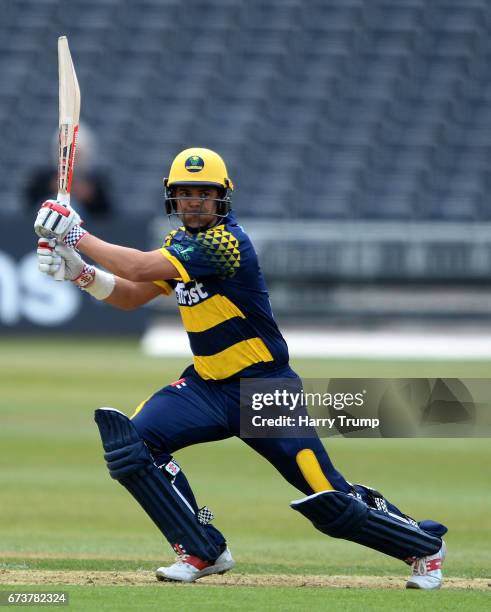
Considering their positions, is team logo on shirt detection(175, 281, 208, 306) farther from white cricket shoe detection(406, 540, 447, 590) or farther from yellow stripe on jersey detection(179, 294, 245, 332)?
white cricket shoe detection(406, 540, 447, 590)

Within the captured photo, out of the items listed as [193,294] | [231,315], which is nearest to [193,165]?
[193,294]

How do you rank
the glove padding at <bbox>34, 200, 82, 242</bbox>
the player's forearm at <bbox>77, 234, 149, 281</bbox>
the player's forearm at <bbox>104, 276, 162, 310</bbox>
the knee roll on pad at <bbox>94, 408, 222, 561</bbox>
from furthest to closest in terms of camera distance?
the player's forearm at <bbox>104, 276, 162, 310</bbox>
the knee roll on pad at <bbox>94, 408, 222, 561</bbox>
the player's forearm at <bbox>77, 234, 149, 281</bbox>
the glove padding at <bbox>34, 200, 82, 242</bbox>

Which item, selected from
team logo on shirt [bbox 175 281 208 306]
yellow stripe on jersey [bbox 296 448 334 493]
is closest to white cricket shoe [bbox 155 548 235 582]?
yellow stripe on jersey [bbox 296 448 334 493]

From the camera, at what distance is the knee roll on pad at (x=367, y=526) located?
594 cm

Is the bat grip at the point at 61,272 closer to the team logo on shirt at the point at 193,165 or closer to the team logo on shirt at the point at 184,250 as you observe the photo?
the team logo on shirt at the point at 184,250

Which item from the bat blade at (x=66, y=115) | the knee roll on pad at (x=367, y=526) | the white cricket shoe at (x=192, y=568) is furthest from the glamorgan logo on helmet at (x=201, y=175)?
the white cricket shoe at (x=192, y=568)

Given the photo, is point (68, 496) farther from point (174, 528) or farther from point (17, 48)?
point (17, 48)

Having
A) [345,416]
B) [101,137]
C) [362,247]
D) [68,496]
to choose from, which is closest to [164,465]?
[345,416]

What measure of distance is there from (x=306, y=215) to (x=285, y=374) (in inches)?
649

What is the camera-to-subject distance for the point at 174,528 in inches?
244

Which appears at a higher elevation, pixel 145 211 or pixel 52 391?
pixel 145 211

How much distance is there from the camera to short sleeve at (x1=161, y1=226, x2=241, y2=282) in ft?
19.8

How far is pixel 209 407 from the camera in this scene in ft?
20.4

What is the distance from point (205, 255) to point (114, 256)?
418 millimetres
